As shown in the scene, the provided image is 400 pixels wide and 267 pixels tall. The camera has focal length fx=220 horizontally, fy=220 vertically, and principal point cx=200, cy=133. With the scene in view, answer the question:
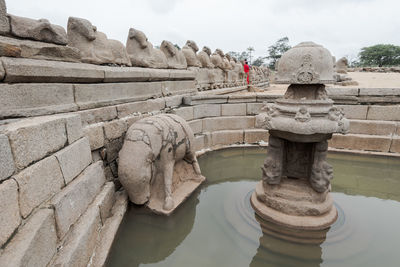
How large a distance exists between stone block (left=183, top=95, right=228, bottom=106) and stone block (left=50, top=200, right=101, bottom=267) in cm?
362

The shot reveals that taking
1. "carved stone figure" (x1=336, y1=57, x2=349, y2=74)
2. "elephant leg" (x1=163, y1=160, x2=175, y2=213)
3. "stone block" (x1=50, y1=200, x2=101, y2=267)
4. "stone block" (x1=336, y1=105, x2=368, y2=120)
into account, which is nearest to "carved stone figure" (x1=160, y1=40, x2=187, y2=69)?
"elephant leg" (x1=163, y1=160, x2=175, y2=213)

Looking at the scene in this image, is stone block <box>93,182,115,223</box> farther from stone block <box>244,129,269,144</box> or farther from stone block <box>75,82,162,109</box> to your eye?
stone block <box>244,129,269,144</box>

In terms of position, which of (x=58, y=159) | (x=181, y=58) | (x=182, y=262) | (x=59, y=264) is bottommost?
(x=182, y=262)

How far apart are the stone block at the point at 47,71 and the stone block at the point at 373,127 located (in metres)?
5.62

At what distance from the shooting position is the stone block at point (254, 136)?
576 cm

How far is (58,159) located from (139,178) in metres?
1.07

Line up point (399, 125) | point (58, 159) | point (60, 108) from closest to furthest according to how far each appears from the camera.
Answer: point (58, 159)
point (60, 108)
point (399, 125)

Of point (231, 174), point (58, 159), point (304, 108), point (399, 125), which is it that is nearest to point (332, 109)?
point (304, 108)

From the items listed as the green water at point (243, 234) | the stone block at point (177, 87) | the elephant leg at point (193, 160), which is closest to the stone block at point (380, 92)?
the green water at point (243, 234)

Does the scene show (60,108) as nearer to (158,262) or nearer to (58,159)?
(58,159)

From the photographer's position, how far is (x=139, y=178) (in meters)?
2.76

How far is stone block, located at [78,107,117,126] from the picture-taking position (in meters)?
2.75

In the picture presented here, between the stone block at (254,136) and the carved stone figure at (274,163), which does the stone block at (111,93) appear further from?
the stone block at (254,136)

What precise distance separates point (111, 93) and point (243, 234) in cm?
268
